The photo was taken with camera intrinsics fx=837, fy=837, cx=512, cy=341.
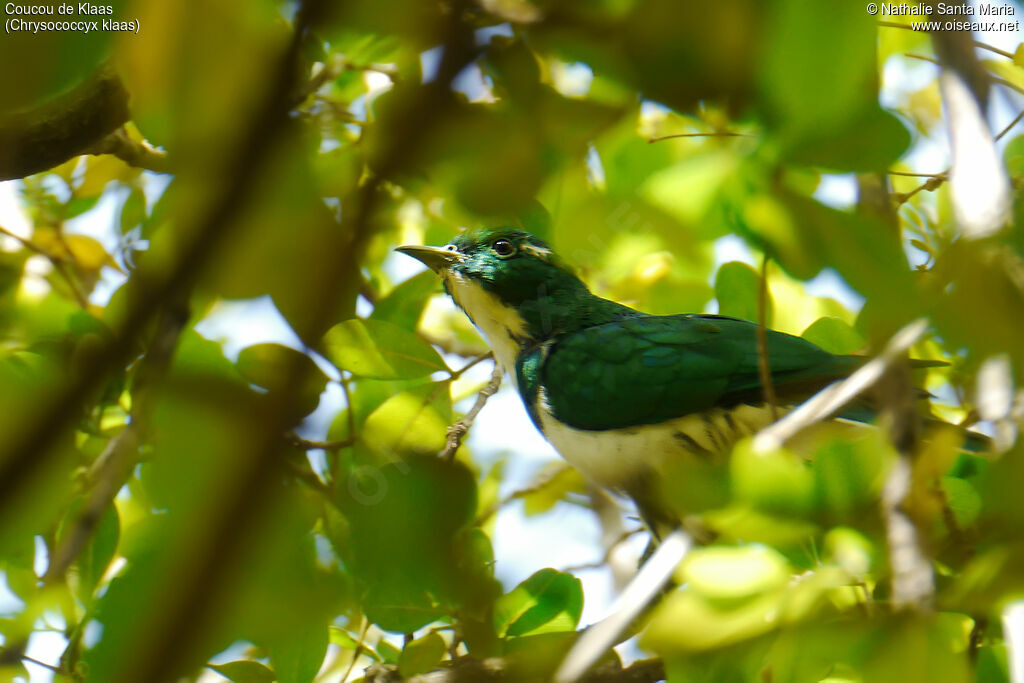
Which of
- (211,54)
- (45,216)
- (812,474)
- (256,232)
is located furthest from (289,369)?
(45,216)

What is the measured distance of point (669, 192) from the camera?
1199 millimetres

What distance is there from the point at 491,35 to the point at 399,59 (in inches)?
7.8

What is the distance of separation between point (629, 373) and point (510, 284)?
907 mm

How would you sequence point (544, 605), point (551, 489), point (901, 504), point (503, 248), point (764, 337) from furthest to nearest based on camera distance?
1. point (503, 248)
2. point (551, 489)
3. point (544, 605)
4. point (764, 337)
5. point (901, 504)

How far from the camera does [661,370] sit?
324 centimetres

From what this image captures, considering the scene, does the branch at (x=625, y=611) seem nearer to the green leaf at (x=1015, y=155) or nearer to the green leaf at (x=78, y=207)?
the green leaf at (x=1015, y=155)

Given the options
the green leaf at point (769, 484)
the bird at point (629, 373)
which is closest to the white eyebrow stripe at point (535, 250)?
the bird at point (629, 373)

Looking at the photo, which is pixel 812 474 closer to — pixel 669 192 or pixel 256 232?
pixel 669 192

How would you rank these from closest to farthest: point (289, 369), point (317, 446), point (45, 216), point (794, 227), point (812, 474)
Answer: point (289, 369), point (794, 227), point (317, 446), point (812, 474), point (45, 216)

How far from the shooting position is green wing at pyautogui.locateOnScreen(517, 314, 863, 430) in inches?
122

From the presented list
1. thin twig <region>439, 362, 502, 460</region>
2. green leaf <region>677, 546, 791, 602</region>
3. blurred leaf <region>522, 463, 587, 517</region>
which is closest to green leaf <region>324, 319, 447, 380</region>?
thin twig <region>439, 362, 502, 460</region>

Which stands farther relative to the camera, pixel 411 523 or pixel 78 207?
pixel 78 207

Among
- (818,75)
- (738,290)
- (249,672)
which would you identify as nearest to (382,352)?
(249,672)

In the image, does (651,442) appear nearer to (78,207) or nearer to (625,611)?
(625,611)
